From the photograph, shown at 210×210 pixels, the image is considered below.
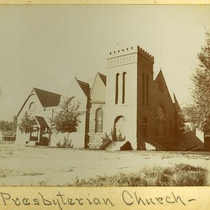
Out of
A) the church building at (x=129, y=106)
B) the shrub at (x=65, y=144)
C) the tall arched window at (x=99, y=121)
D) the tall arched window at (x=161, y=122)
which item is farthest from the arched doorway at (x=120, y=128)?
the shrub at (x=65, y=144)

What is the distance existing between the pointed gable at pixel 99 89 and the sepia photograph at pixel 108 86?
0.7 inches

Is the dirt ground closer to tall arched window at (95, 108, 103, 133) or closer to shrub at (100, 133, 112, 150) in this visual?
shrub at (100, 133, 112, 150)

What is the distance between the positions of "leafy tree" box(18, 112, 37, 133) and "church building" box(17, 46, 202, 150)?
17.9 inches

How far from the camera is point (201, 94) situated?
203 inches

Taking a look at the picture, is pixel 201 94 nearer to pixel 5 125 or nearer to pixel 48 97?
pixel 48 97

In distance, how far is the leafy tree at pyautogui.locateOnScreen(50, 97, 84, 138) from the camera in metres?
5.09

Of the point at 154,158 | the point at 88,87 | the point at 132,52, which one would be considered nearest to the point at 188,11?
the point at 132,52

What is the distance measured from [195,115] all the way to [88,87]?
6.68ft

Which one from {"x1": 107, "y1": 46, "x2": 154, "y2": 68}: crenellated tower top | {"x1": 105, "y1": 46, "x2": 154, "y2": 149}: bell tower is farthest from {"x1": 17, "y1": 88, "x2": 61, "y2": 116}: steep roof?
{"x1": 107, "y1": 46, "x2": 154, "y2": 68}: crenellated tower top

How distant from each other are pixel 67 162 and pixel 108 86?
154 centimetres

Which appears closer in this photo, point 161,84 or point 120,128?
point 120,128

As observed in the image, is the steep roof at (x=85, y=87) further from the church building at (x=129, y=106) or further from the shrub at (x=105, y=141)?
the shrub at (x=105, y=141)

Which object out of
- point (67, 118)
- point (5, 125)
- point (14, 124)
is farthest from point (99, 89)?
point (5, 125)

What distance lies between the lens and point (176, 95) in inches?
202
